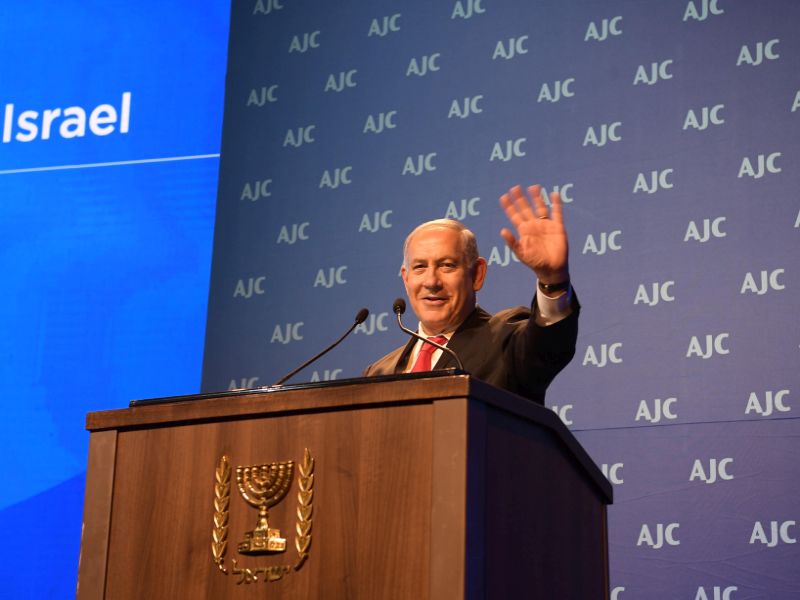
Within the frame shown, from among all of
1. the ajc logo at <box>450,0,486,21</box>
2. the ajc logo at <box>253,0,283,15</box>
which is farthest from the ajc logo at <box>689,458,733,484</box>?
the ajc logo at <box>253,0,283,15</box>

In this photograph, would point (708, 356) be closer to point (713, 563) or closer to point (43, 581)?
point (713, 563)

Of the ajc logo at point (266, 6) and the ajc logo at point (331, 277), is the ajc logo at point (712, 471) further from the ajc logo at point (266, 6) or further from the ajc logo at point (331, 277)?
the ajc logo at point (266, 6)

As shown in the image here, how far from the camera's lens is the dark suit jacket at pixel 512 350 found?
7.80 ft

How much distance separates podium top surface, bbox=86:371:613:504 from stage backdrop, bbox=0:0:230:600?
2647 millimetres

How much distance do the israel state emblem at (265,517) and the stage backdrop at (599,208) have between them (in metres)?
2.36

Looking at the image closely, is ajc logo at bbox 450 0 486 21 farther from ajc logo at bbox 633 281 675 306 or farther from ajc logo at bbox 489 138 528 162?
ajc logo at bbox 633 281 675 306

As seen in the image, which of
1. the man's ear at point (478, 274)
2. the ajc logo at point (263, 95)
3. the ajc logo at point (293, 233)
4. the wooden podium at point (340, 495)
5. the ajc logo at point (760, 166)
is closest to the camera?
the wooden podium at point (340, 495)

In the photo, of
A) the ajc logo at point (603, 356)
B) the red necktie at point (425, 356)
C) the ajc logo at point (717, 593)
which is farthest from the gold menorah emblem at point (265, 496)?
the ajc logo at point (603, 356)

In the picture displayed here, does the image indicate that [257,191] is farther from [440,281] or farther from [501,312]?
[501,312]

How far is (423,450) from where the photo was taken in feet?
5.46

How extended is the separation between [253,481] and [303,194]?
316 centimetres

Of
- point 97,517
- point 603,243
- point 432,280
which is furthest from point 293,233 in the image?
point 97,517

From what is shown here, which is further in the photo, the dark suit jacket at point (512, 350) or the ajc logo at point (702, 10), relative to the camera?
the ajc logo at point (702, 10)

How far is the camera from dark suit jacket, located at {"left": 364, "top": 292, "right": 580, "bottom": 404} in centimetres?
238
